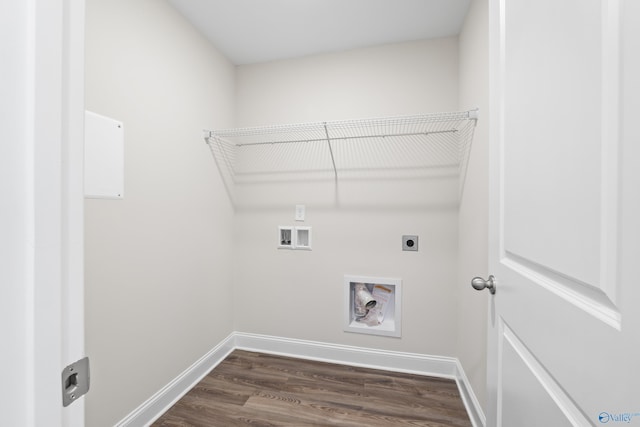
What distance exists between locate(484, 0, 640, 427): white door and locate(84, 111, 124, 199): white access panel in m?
1.62

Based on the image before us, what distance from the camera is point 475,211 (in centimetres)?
157

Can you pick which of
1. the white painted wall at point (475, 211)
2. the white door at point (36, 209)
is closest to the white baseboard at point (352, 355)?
the white painted wall at point (475, 211)

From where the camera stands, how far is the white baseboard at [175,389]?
57.6 inches

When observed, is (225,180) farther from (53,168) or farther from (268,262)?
(53,168)

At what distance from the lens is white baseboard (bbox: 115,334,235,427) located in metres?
1.46

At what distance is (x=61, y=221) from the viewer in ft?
1.31

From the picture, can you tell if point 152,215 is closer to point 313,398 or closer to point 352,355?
point 313,398

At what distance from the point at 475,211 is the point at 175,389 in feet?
7.09

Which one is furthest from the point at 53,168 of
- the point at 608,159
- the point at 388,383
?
the point at 388,383

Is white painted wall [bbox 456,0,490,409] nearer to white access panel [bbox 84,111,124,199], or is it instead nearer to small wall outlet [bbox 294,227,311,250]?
small wall outlet [bbox 294,227,311,250]

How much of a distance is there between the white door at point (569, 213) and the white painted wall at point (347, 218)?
117 cm

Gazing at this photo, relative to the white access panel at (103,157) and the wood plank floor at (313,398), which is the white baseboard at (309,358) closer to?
the wood plank floor at (313,398)

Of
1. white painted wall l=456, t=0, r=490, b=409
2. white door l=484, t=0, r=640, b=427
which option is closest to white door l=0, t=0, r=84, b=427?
white door l=484, t=0, r=640, b=427

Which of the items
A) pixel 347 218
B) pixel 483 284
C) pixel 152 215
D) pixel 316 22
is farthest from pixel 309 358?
→ pixel 316 22
